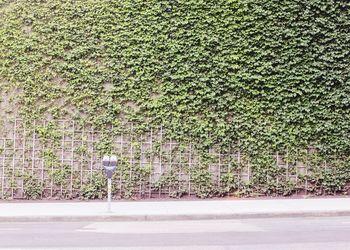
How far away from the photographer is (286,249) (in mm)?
7500

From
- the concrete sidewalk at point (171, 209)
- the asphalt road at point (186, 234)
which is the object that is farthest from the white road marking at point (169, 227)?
the concrete sidewalk at point (171, 209)

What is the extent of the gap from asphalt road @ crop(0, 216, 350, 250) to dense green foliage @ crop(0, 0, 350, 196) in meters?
4.44

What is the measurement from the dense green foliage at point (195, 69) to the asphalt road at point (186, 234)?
4.44m

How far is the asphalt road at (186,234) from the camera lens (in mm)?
7922

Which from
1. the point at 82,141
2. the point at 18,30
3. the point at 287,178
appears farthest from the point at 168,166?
the point at 18,30

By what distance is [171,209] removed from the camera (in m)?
12.8

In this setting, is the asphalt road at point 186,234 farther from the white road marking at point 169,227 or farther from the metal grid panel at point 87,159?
the metal grid panel at point 87,159

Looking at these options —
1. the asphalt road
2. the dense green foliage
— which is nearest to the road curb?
the asphalt road

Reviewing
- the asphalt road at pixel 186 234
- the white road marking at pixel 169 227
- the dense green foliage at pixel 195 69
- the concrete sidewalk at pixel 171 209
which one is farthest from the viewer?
the dense green foliage at pixel 195 69

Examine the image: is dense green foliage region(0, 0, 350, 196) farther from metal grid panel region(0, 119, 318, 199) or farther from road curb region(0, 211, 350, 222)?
road curb region(0, 211, 350, 222)

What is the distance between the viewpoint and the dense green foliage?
50.6 ft

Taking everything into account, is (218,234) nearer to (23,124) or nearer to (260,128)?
(260,128)

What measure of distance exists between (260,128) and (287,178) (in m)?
1.74

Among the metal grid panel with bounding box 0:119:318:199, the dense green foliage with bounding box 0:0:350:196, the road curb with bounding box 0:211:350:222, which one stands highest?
the dense green foliage with bounding box 0:0:350:196
